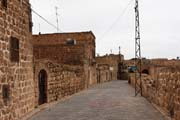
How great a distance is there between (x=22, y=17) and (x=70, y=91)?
43.6 ft

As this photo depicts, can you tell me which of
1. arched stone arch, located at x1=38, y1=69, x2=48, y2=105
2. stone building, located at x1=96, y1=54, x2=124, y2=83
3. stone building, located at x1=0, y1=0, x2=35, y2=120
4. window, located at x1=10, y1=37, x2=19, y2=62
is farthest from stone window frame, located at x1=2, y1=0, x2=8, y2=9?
stone building, located at x1=96, y1=54, x2=124, y2=83

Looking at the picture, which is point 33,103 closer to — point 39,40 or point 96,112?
point 96,112

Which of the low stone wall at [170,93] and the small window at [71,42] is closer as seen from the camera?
the low stone wall at [170,93]

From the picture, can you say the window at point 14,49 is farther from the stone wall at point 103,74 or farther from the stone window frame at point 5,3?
the stone wall at point 103,74

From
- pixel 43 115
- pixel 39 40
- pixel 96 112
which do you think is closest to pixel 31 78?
pixel 43 115

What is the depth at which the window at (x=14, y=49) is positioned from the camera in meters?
11.8

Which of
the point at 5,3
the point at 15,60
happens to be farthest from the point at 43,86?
the point at 5,3

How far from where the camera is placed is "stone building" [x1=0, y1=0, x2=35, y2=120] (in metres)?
10.8

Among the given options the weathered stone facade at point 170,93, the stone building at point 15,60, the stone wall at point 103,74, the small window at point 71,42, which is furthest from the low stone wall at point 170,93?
the stone wall at point 103,74

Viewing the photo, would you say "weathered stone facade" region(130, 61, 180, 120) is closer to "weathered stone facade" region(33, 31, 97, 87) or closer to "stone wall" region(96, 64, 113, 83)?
"weathered stone facade" region(33, 31, 97, 87)

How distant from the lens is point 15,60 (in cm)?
1220

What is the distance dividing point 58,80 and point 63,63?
14578mm

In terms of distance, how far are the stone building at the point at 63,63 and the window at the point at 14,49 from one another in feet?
12.8

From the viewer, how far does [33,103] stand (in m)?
14.9
